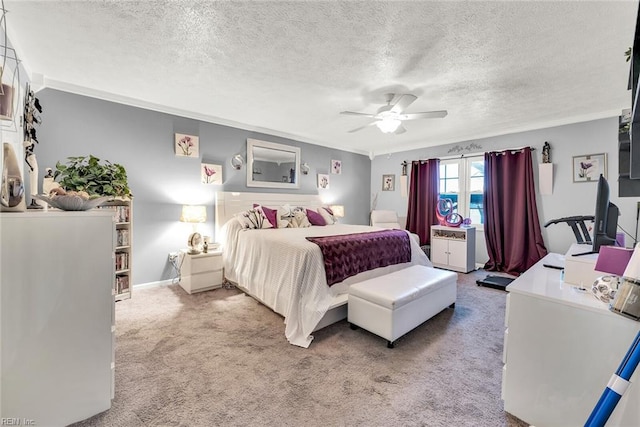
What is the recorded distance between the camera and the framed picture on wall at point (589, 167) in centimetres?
350

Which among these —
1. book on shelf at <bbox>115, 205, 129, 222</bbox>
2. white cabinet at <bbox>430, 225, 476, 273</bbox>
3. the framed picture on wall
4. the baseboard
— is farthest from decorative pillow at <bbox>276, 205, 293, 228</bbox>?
the framed picture on wall

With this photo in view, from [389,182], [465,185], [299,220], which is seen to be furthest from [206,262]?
[465,185]

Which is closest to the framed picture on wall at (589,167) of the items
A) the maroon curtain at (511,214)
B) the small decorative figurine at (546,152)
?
the small decorative figurine at (546,152)

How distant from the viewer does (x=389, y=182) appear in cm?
591

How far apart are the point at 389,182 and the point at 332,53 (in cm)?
409

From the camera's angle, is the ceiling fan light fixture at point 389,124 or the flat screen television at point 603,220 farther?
the ceiling fan light fixture at point 389,124

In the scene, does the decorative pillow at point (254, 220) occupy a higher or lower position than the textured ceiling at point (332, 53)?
lower

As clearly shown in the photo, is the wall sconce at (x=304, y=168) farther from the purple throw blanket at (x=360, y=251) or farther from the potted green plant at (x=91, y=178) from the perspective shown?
the potted green plant at (x=91, y=178)

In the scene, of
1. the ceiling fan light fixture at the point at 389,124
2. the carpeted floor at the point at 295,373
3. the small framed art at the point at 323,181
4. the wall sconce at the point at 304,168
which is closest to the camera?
the carpeted floor at the point at 295,373

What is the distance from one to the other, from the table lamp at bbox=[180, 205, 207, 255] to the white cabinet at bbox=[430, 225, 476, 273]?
384 centimetres

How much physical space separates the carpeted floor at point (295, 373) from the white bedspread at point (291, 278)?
0.55 feet

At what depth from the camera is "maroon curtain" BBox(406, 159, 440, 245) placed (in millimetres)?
5059

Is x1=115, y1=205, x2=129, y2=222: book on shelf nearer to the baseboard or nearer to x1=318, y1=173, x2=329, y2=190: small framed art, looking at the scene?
the baseboard

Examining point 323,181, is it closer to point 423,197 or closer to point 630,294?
point 423,197
